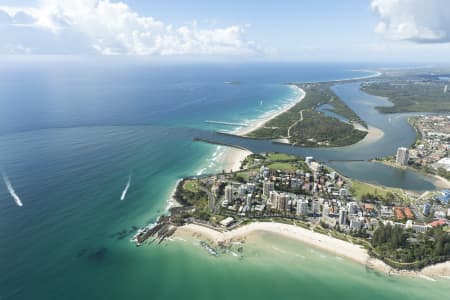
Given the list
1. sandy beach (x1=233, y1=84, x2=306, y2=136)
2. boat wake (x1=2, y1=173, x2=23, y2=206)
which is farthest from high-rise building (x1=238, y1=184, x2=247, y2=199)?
sandy beach (x1=233, y1=84, x2=306, y2=136)

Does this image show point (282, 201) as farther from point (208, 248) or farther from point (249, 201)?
point (208, 248)

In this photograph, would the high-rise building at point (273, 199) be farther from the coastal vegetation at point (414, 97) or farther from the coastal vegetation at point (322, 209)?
the coastal vegetation at point (414, 97)

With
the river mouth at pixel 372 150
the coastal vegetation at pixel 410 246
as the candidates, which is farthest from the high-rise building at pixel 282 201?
the river mouth at pixel 372 150

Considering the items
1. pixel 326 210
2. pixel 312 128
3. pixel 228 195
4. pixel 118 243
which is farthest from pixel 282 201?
pixel 312 128

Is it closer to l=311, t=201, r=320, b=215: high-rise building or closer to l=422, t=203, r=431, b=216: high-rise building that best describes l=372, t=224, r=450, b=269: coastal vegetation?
l=422, t=203, r=431, b=216: high-rise building

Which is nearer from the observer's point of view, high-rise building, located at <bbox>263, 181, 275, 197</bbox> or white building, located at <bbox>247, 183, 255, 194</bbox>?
high-rise building, located at <bbox>263, 181, 275, 197</bbox>

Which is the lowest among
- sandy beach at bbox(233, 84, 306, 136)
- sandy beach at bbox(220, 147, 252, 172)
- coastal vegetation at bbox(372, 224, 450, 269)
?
coastal vegetation at bbox(372, 224, 450, 269)
